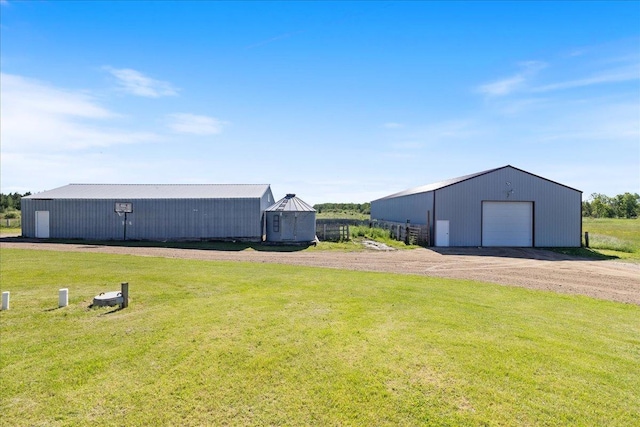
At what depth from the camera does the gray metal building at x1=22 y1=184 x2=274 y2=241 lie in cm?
2817

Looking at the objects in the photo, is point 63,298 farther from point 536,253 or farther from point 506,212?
point 506,212

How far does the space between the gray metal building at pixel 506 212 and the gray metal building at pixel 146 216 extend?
14233 mm

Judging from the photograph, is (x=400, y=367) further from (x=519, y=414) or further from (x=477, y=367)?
(x=519, y=414)

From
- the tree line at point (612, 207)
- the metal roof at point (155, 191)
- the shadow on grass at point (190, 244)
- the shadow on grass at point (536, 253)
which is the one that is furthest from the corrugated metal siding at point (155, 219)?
the tree line at point (612, 207)

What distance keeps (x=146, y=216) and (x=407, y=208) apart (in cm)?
2243

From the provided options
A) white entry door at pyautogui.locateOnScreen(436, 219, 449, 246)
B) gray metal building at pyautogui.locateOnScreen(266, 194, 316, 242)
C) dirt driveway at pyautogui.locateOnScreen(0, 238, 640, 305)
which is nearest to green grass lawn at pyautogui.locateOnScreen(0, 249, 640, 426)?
dirt driveway at pyautogui.locateOnScreen(0, 238, 640, 305)

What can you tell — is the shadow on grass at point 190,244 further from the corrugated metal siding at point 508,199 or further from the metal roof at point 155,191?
the corrugated metal siding at point 508,199

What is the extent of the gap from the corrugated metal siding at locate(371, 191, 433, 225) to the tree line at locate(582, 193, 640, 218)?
8795 cm

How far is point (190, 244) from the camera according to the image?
26.4 m

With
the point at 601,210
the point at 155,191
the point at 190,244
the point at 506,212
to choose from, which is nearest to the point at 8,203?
the point at 155,191

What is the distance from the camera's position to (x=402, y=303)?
909 cm

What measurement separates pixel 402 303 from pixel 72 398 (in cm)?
683

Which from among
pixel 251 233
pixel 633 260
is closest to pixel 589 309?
pixel 633 260

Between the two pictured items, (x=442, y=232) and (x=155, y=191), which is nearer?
(x=442, y=232)
